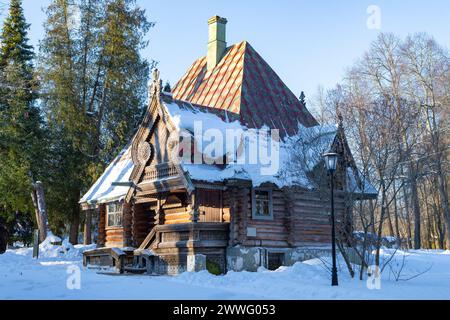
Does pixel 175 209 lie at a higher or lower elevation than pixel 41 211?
lower

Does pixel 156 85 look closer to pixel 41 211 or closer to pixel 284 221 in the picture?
pixel 284 221

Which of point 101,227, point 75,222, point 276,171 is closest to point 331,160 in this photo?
point 276,171

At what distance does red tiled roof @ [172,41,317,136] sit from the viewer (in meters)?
24.4

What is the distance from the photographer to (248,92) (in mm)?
25125

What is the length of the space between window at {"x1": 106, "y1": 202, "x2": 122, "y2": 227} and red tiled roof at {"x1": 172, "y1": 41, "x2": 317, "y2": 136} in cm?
648

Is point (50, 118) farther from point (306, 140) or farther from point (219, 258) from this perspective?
point (306, 140)

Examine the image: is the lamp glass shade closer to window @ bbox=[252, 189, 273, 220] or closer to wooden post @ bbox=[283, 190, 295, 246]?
window @ bbox=[252, 189, 273, 220]

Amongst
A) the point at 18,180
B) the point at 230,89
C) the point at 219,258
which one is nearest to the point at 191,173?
the point at 219,258

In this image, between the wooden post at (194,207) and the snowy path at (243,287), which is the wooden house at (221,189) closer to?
the wooden post at (194,207)

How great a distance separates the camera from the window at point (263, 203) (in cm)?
2127

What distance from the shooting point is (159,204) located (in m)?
23.0

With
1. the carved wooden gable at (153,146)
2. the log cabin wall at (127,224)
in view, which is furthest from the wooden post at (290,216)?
the log cabin wall at (127,224)

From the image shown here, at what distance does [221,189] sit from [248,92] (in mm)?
6264

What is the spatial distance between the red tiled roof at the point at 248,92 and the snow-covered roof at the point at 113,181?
4610 millimetres
